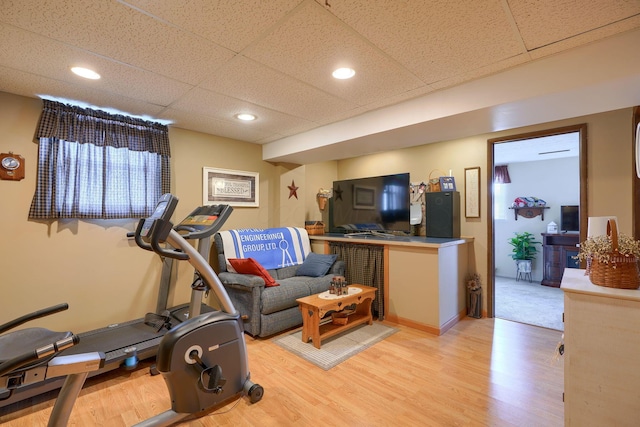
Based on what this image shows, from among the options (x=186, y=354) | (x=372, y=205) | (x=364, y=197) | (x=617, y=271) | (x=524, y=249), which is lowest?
(x=186, y=354)

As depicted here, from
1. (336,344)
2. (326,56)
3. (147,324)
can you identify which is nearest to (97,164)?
(147,324)

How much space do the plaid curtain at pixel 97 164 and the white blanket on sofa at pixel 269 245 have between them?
0.96 meters

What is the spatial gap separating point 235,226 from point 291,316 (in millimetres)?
1449

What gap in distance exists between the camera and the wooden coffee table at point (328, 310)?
2.73 meters

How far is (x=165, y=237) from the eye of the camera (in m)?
1.71

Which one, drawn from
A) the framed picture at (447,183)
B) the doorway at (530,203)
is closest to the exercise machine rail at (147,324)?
the framed picture at (447,183)

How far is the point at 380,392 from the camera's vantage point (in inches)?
81.4

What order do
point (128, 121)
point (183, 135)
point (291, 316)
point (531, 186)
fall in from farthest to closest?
point (531, 186)
point (183, 135)
point (291, 316)
point (128, 121)

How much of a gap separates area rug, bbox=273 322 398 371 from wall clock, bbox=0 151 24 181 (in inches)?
105

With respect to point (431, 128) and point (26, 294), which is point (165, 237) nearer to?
point (26, 294)

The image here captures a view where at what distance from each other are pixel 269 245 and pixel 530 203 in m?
5.08

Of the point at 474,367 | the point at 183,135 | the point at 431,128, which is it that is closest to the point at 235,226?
the point at 183,135

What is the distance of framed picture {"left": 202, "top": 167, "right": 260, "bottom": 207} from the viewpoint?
361 centimetres

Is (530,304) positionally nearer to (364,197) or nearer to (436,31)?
(364,197)
